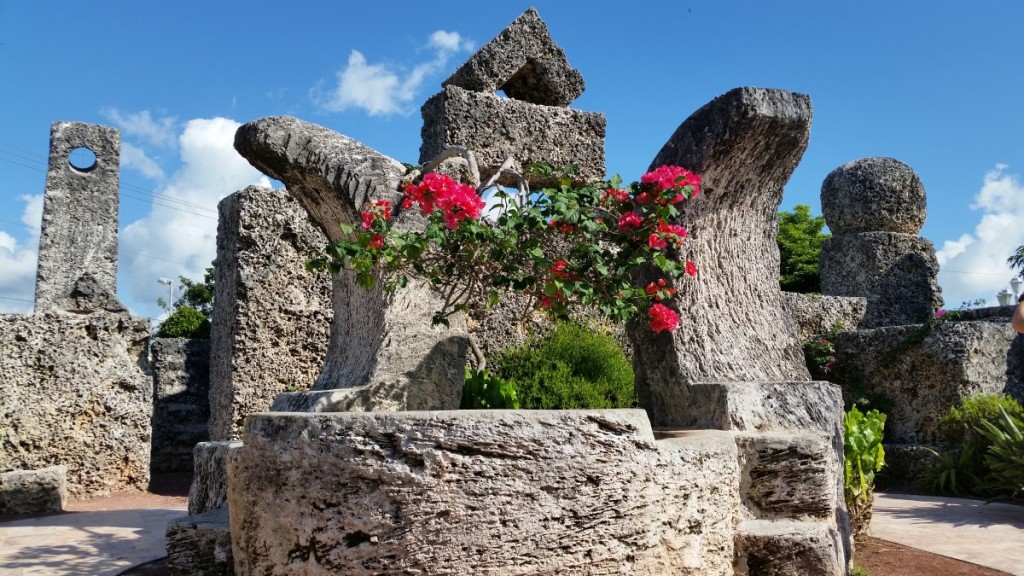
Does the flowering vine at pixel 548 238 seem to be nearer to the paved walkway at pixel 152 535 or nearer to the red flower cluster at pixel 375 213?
the red flower cluster at pixel 375 213

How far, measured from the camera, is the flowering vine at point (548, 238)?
3.70 metres

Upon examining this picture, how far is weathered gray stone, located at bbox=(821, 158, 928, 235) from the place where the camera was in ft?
34.7

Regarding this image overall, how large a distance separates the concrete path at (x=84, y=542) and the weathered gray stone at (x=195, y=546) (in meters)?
1.07

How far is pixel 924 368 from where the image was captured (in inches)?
334

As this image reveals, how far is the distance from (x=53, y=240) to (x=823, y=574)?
16116 millimetres

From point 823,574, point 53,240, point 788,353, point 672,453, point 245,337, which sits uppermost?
point 53,240

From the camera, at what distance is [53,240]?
15609mm

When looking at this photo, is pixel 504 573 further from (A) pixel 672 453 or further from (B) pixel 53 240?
(B) pixel 53 240

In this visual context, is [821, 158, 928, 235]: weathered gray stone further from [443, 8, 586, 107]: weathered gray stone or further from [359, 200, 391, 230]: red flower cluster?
[359, 200, 391, 230]: red flower cluster

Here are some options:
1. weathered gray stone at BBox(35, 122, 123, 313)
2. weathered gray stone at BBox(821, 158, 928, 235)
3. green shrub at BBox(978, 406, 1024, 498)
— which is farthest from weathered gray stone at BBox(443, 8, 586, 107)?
weathered gray stone at BBox(35, 122, 123, 313)

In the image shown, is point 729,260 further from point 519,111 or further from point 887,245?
point 887,245

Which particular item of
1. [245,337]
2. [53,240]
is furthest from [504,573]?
[53,240]

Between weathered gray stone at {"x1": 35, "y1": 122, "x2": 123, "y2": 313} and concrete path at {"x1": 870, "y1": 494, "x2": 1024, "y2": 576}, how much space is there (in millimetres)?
14227

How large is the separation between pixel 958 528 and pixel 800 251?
12.2 metres
